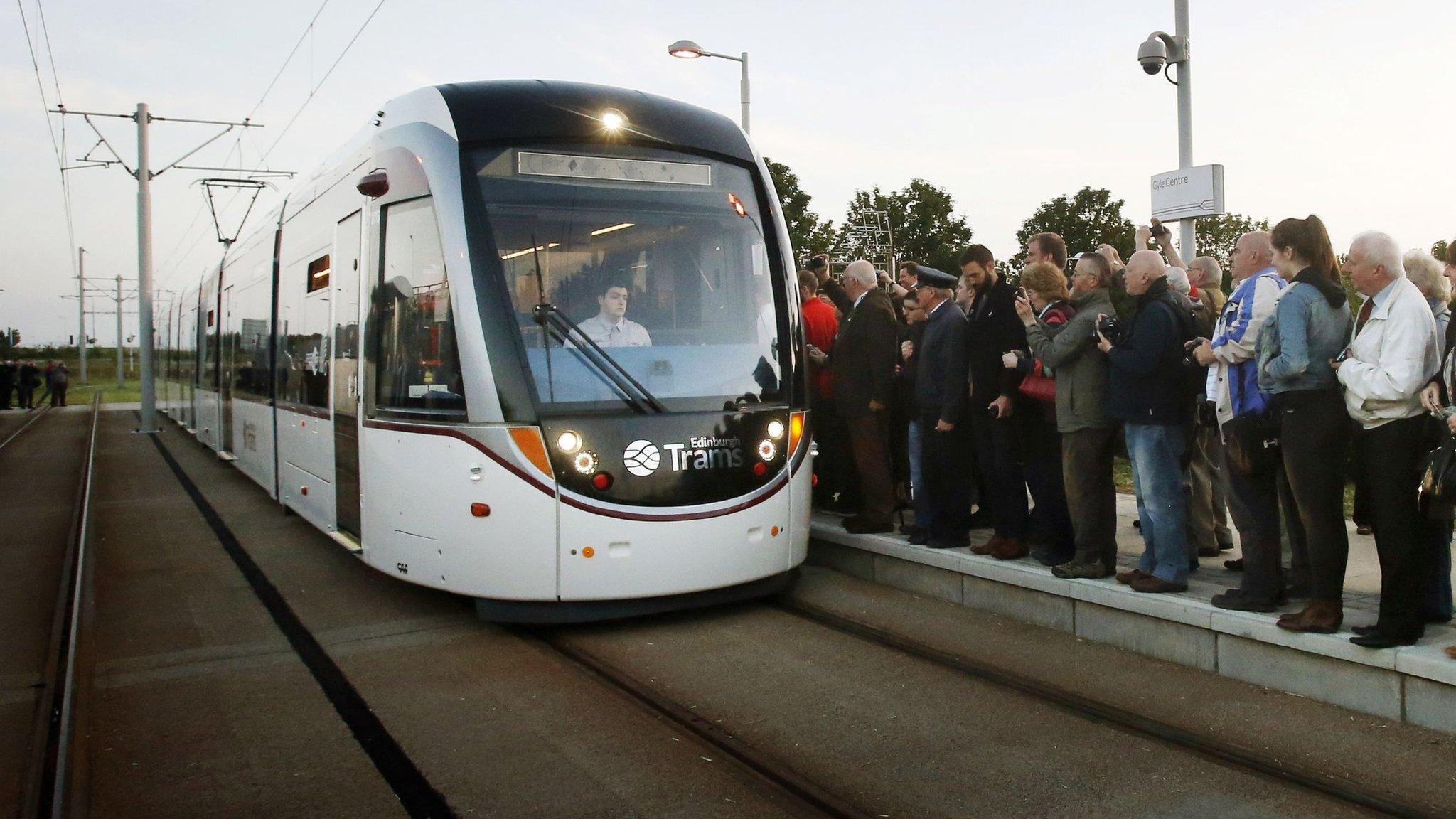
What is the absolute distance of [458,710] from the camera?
5.18 metres

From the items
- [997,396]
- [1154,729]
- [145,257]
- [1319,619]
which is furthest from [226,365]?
[145,257]

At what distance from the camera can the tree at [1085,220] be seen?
188ft

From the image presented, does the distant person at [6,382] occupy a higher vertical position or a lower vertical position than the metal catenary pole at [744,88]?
lower

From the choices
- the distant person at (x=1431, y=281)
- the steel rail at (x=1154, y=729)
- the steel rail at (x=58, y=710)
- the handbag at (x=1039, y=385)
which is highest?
the distant person at (x=1431, y=281)

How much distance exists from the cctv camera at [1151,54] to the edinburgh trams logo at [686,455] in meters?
6.48

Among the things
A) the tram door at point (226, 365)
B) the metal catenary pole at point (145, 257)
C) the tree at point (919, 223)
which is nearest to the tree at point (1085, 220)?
the tree at point (919, 223)

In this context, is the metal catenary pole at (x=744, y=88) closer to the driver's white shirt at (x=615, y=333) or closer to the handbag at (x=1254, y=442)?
the driver's white shirt at (x=615, y=333)

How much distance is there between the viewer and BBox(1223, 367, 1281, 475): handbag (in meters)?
5.34

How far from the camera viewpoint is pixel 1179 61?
35.7 ft

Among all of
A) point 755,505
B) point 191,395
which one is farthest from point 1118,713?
point 191,395

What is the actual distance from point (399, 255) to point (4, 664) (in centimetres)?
300

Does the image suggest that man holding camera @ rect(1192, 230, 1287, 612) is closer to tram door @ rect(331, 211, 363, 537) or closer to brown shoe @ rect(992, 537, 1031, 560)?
brown shoe @ rect(992, 537, 1031, 560)

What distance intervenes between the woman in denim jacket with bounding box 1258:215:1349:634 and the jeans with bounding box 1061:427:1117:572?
4.05ft

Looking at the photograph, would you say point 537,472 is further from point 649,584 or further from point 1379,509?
point 1379,509
